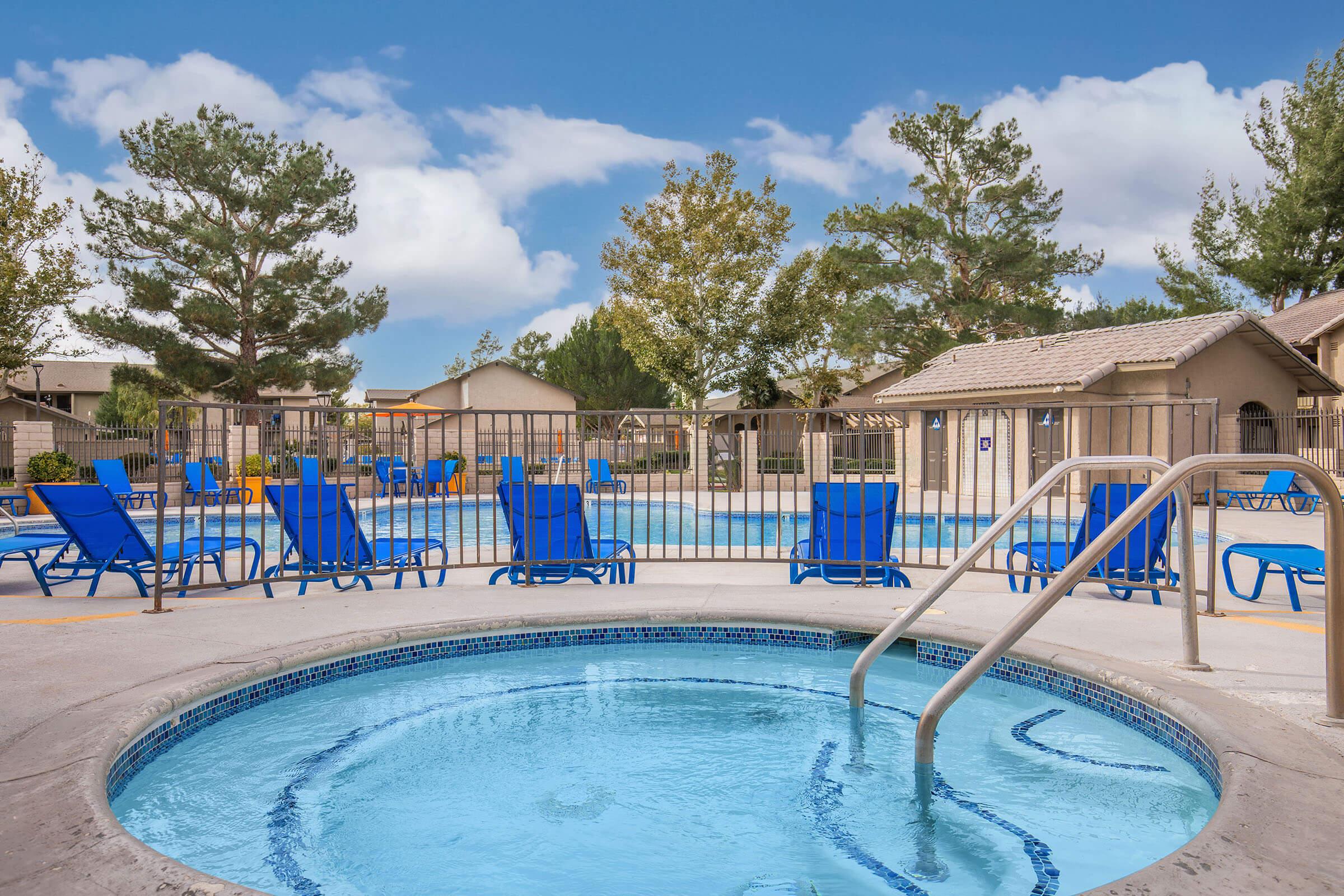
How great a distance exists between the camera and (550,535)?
698cm

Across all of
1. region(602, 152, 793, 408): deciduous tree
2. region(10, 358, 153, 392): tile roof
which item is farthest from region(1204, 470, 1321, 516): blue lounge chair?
region(10, 358, 153, 392): tile roof

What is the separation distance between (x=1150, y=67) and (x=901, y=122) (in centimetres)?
892

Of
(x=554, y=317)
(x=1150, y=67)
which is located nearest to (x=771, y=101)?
(x=1150, y=67)

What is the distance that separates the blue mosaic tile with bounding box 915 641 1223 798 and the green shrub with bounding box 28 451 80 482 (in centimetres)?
1845

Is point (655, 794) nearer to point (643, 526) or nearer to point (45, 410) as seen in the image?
point (643, 526)

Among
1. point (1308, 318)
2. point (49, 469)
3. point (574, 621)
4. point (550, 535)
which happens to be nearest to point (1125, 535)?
point (574, 621)

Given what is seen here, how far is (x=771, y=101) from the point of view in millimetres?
31953

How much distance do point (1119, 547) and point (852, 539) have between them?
6.59ft

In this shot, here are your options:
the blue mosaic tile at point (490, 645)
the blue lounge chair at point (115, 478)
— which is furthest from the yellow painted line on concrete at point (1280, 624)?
the blue lounge chair at point (115, 478)

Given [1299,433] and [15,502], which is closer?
[15,502]

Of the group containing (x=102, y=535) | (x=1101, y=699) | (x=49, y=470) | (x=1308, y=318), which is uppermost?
(x=1308, y=318)

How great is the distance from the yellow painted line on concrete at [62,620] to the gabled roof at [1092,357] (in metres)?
17.3

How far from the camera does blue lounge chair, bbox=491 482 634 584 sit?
22.7ft

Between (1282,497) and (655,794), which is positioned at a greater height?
(1282,497)
